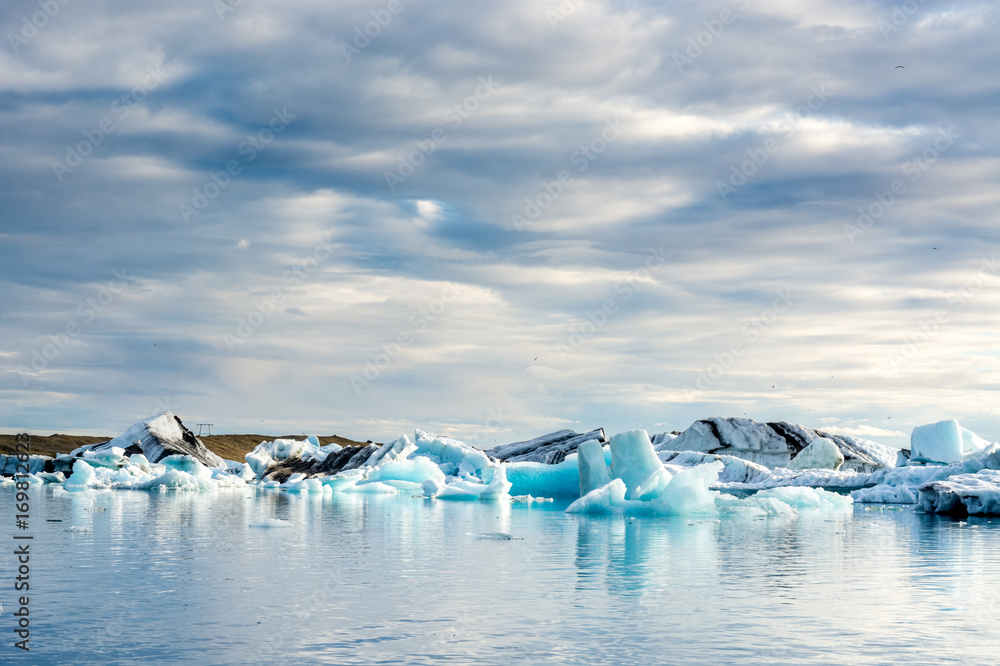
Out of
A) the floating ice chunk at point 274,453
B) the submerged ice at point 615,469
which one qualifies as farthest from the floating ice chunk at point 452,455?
the floating ice chunk at point 274,453

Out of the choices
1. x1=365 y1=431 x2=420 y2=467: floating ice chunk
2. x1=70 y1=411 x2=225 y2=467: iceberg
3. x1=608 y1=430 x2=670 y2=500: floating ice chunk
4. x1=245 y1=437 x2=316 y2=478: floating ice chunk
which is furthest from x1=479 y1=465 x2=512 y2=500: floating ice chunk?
x1=70 y1=411 x2=225 y2=467: iceberg

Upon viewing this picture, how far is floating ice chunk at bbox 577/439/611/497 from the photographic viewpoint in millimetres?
29062

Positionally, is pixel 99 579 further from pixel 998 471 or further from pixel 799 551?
pixel 998 471

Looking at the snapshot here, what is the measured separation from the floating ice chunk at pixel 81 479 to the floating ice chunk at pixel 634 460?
23030 mm

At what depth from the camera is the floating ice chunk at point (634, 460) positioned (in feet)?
83.6

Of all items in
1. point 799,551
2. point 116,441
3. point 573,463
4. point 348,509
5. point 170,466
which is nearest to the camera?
point 799,551

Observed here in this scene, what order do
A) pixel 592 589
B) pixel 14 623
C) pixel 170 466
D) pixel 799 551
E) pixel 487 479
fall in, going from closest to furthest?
pixel 14 623 < pixel 592 589 < pixel 799 551 < pixel 487 479 < pixel 170 466

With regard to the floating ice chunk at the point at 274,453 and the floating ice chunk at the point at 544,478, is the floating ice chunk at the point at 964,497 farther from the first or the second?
the floating ice chunk at the point at 274,453

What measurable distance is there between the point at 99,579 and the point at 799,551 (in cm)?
1016

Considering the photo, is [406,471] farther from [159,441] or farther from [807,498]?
[807,498]

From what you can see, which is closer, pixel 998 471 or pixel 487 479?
pixel 998 471

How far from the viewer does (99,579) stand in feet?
35.3

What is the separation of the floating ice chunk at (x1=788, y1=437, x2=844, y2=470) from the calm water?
75.1 feet

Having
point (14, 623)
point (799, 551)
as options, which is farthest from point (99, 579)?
point (799, 551)
